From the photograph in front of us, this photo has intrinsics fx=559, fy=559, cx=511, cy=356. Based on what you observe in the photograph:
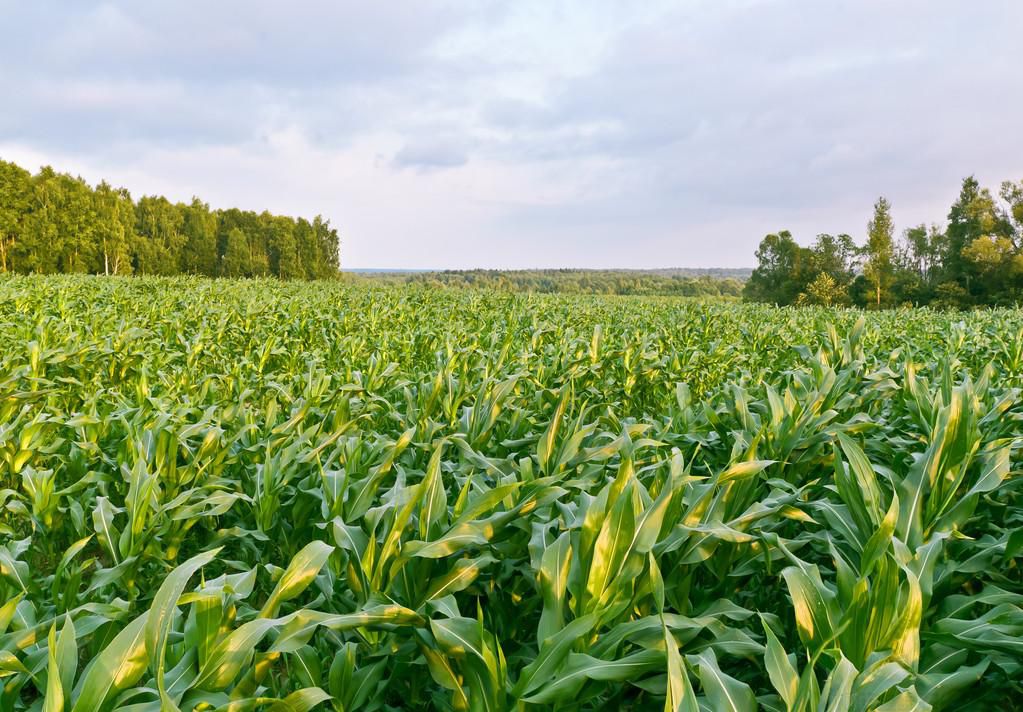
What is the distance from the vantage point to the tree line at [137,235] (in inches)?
1914

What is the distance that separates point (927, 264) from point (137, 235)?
8686 cm

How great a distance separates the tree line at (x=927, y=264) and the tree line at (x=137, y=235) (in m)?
58.7

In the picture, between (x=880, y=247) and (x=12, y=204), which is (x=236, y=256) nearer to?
(x=12, y=204)

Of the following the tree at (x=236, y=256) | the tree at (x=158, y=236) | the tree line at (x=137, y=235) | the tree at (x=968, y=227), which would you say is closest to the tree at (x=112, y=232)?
the tree line at (x=137, y=235)

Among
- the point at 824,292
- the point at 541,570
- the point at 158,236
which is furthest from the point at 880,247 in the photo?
the point at 158,236

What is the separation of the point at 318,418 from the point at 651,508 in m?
3.44

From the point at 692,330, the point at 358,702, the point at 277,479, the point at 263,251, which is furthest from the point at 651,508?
the point at 263,251

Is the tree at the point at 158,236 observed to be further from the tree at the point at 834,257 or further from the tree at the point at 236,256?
the tree at the point at 834,257

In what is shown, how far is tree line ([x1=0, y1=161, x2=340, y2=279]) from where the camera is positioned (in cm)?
4862

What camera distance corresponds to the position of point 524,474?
1.96 metres

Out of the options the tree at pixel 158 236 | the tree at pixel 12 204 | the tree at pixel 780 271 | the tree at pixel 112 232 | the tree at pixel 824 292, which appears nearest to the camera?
the tree at pixel 12 204

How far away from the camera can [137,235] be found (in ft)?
206

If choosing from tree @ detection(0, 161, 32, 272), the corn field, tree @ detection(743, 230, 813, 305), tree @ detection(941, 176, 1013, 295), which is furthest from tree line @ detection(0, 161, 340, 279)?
tree @ detection(941, 176, 1013, 295)

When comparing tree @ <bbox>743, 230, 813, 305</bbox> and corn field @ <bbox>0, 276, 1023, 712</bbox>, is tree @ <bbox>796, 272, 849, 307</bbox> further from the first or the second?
corn field @ <bbox>0, 276, 1023, 712</bbox>
